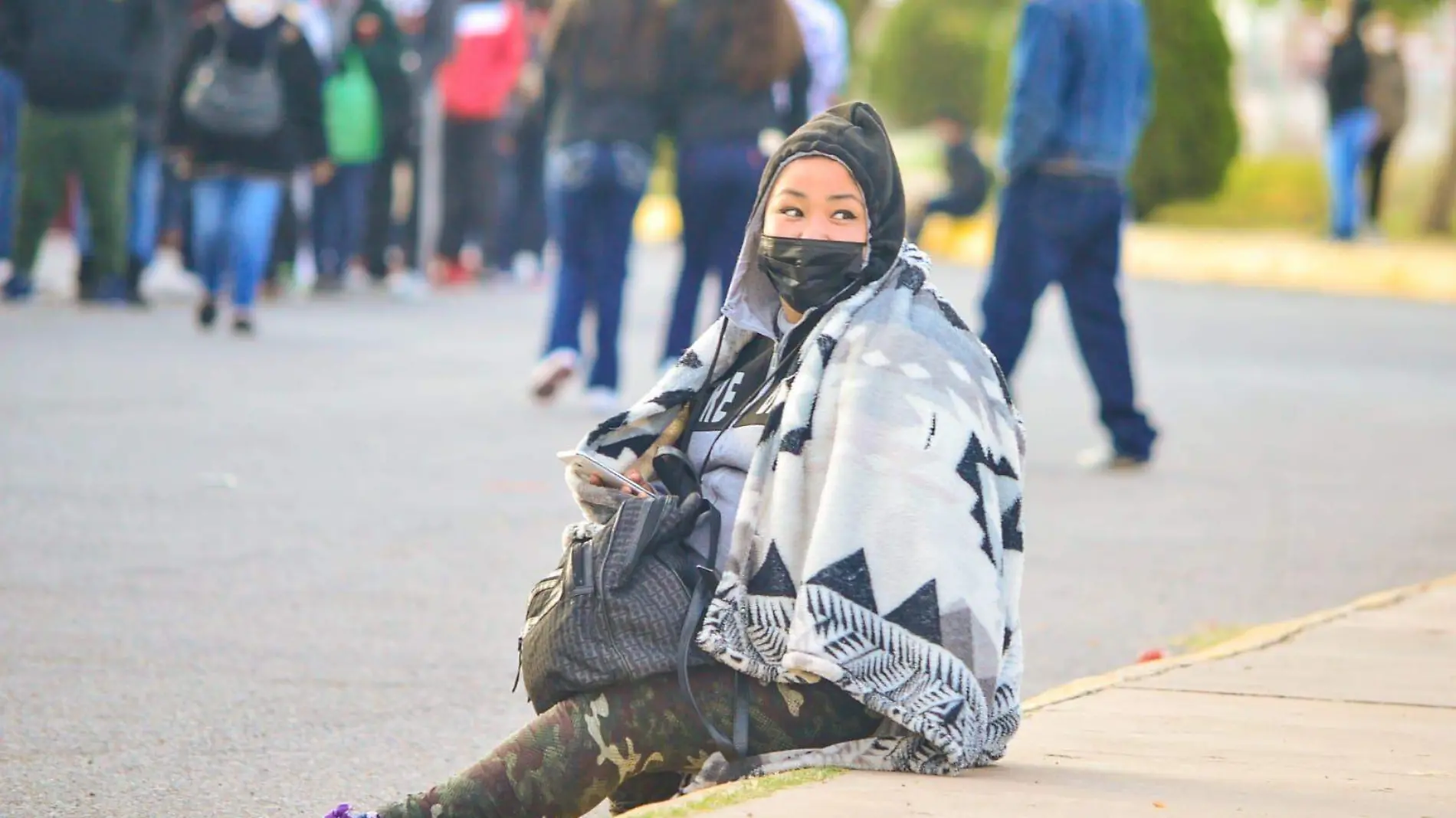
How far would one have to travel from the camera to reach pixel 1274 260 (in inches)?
887

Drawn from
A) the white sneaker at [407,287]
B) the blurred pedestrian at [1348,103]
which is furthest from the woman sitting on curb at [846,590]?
the blurred pedestrian at [1348,103]

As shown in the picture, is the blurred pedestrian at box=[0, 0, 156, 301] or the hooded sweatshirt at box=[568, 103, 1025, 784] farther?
the blurred pedestrian at box=[0, 0, 156, 301]

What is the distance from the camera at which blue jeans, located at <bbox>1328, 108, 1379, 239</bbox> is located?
73.5ft

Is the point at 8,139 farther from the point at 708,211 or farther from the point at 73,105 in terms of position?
the point at 708,211

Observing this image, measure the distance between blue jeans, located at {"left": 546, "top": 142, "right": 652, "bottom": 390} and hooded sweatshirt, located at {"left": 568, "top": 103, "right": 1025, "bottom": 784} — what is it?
704cm

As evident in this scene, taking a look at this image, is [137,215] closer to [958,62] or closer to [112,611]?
[112,611]

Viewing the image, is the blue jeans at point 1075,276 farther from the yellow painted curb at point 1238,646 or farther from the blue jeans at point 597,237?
the yellow painted curb at point 1238,646

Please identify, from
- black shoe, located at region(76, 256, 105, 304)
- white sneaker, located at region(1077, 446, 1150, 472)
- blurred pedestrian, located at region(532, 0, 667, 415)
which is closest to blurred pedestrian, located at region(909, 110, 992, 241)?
black shoe, located at region(76, 256, 105, 304)

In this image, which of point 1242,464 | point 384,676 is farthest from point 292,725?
point 1242,464

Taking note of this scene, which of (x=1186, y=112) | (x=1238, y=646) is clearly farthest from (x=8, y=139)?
(x=1186, y=112)

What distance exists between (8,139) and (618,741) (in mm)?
11937

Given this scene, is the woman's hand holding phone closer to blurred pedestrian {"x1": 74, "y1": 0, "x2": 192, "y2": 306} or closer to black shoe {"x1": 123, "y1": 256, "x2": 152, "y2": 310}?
blurred pedestrian {"x1": 74, "y1": 0, "x2": 192, "y2": 306}

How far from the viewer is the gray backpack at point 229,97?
530 inches

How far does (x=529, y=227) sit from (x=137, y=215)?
5193mm
